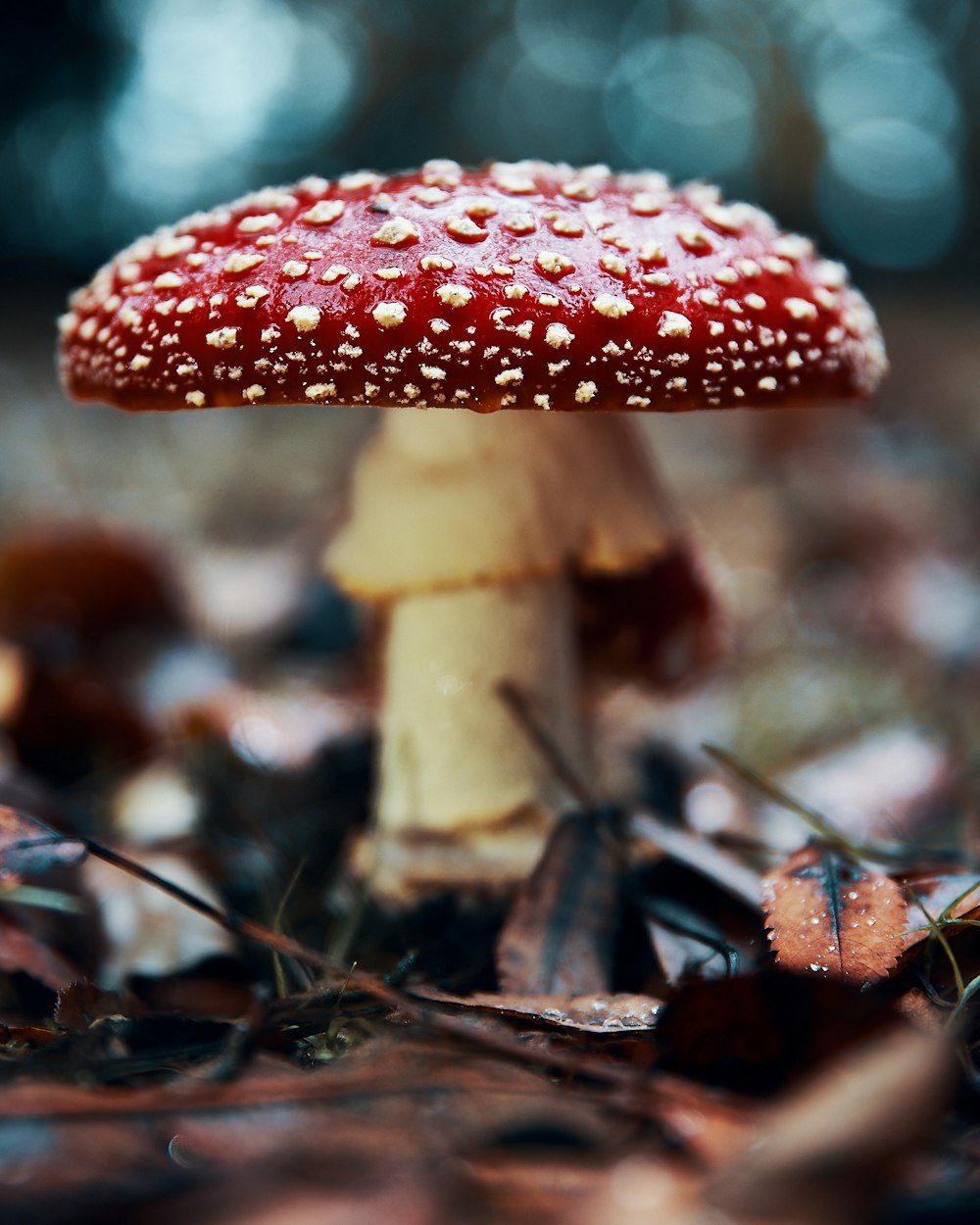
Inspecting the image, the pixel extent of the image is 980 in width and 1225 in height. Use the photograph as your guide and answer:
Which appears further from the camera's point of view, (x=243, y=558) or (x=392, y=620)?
(x=243, y=558)

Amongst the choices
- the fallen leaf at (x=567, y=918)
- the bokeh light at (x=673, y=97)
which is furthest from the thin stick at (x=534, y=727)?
the bokeh light at (x=673, y=97)

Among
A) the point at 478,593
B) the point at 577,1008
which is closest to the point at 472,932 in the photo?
the point at 577,1008

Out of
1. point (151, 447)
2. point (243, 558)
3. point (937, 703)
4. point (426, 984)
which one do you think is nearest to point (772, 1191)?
point (426, 984)

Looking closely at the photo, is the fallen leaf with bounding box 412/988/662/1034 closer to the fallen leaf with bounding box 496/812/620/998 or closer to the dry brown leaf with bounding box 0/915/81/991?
the fallen leaf with bounding box 496/812/620/998

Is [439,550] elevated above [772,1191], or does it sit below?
above

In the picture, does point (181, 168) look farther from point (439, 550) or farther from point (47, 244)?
point (439, 550)

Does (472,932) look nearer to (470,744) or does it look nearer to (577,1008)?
(470,744)
